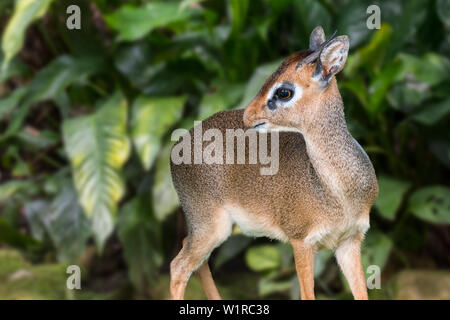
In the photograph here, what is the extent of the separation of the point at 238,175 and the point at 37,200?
276 centimetres

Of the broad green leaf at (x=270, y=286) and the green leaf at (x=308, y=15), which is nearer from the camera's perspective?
the green leaf at (x=308, y=15)

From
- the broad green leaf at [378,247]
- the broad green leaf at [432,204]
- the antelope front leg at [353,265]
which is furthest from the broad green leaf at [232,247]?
the antelope front leg at [353,265]

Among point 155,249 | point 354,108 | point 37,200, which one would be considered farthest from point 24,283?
point 354,108

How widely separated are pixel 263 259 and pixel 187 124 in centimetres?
86

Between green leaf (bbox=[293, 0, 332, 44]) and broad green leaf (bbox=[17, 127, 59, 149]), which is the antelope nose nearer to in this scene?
green leaf (bbox=[293, 0, 332, 44])

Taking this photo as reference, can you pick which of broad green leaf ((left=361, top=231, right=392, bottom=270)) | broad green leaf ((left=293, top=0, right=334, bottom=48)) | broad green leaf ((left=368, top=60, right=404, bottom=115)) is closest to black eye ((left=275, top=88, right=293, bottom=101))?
broad green leaf ((left=293, top=0, right=334, bottom=48))

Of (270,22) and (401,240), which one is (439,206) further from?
(270,22)

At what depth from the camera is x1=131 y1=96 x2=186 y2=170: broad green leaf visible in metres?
2.11

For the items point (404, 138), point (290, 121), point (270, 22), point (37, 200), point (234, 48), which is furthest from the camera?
point (37, 200)

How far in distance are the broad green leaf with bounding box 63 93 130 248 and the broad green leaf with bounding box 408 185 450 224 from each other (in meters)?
1.10

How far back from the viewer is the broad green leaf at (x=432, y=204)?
2240mm

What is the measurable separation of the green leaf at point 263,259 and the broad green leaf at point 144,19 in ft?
3.02

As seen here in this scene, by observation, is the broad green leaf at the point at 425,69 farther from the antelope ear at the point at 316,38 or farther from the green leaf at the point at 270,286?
the antelope ear at the point at 316,38

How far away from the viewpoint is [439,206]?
2.29 m
